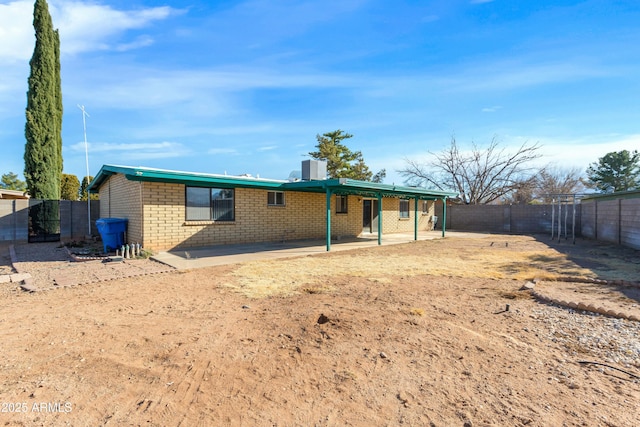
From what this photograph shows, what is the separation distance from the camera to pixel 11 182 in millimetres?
35969

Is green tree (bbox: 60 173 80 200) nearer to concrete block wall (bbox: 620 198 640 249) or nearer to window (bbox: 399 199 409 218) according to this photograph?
window (bbox: 399 199 409 218)

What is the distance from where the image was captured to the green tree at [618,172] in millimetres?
32906

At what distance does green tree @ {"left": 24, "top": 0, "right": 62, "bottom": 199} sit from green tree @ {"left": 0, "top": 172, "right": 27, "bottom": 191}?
25137 millimetres

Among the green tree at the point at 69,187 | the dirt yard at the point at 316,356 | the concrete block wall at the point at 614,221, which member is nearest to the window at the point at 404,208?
the concrete block wall at the point at 614,221

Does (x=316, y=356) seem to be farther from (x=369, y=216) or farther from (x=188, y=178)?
(x=369, y=216)

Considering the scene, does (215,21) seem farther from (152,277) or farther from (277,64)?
(152,277)

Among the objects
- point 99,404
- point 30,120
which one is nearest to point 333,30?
point 99,404

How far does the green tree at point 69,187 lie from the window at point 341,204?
20001mm

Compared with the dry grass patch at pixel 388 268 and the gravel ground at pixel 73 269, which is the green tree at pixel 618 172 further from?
the gravel ground at pixel 73 269

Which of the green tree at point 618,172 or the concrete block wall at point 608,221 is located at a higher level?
the green tree at point 618,172

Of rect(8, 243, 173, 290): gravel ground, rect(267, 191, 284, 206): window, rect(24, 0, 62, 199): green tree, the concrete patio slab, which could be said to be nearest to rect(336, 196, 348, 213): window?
rect(267, 191, 284, 206): window

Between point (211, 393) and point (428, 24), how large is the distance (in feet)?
36.5

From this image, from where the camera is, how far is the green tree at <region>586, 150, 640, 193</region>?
32.9 meters

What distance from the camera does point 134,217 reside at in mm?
10844
